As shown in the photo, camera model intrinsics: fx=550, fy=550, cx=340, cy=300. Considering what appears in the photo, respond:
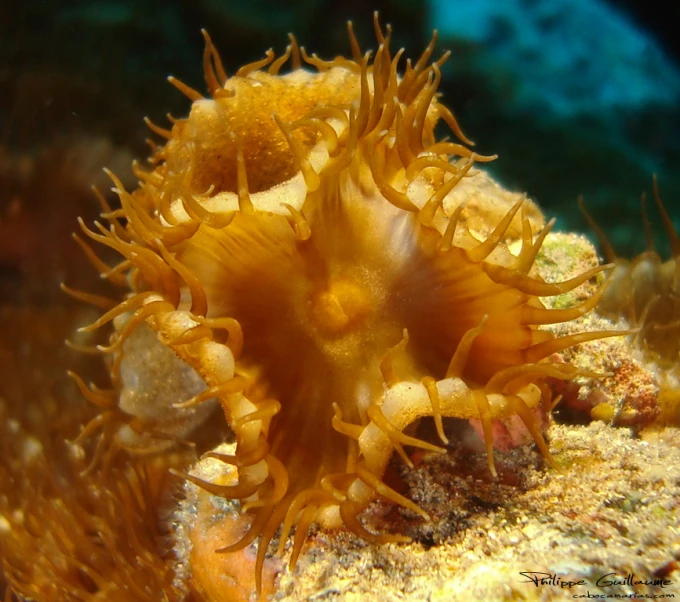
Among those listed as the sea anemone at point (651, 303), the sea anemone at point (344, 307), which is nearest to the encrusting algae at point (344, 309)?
the sea anemone at point (344, 307)

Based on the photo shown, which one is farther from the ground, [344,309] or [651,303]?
[651,303]

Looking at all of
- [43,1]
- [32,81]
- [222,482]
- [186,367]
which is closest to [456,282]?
[222,482]

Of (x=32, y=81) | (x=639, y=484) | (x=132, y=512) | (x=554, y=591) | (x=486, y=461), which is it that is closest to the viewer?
(x=554, y=591)

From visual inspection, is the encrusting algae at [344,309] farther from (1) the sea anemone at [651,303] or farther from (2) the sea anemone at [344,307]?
(1) the sea anemone at [651,303]

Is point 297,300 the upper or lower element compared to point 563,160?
lower

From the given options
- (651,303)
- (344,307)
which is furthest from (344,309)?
(651,303)

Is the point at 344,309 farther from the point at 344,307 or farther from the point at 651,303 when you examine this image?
the point at 651,303

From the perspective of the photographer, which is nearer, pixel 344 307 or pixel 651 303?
pixel 344 307

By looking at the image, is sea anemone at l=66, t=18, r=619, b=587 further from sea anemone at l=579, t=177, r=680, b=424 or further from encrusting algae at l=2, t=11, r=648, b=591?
sea anemone at l=579, t=177, r=680, b=424

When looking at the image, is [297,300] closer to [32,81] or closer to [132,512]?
[132,512]
